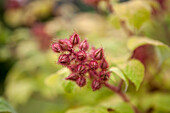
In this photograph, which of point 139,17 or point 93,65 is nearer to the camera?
point 93,65

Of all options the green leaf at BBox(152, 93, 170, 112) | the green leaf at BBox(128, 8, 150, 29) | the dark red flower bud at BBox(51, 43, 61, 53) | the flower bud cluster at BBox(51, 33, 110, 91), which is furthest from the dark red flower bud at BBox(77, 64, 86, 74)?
the green leaf at BBox(152, 93, 170, 112)

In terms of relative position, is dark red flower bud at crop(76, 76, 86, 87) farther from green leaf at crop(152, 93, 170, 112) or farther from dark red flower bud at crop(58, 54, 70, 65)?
green leaf at crop(152, 93, 170, 112)

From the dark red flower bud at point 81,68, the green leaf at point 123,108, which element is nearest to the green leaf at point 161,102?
the green leaf at point 123,108

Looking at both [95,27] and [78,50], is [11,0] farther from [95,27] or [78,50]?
[78,50]

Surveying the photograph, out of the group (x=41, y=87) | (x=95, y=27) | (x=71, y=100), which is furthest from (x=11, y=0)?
(x=71, y=100)

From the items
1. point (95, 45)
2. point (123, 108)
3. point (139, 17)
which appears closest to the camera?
point (123, 108)

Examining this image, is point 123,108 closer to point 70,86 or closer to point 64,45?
point 70,86

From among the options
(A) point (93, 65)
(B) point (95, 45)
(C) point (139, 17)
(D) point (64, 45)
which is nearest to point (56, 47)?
(D) point (64, 45)
